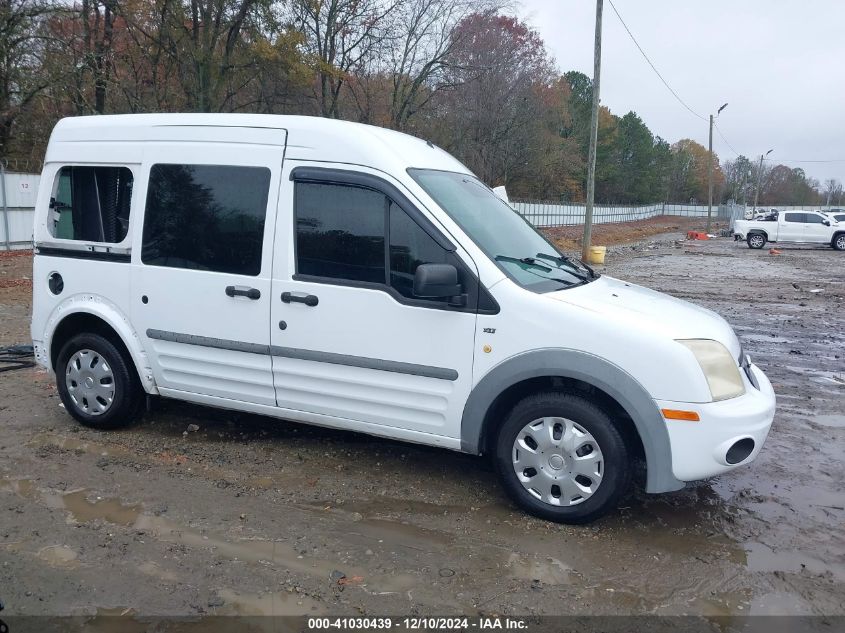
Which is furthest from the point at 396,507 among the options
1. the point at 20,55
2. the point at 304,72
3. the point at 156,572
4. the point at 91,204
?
the point at 304,72

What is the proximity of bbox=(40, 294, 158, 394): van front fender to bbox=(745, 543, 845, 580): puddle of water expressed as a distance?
4.11m

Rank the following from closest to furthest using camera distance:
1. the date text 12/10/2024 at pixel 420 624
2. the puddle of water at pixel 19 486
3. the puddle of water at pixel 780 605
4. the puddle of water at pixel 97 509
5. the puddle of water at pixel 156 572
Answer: the date text 12/10/2024 at pixel 420 624, the puddle of water at pixel 780 605, the puddle of water at pixel 156 572, the puddle of water at pixel 97 509, the puddle of water at pixel 19 486

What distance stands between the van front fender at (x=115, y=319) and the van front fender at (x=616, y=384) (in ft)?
8.93

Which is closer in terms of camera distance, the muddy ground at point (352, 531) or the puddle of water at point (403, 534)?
the muddy ground at point (352, 531)

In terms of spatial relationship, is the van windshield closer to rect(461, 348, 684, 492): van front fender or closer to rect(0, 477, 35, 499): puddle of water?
rect(461, 348, 684, 492): van front fender

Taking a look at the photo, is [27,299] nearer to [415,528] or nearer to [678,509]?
[415,528]

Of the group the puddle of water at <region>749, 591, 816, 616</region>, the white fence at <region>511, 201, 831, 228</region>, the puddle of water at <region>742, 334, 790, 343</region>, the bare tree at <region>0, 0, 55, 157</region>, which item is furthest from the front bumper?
the bare tree at <region>0, 0, 55, 157</region>

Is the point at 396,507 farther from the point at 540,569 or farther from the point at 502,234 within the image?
the point at 502,234

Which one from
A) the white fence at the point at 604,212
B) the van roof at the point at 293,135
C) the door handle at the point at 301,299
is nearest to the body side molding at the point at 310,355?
the door handle at the point at 301,299

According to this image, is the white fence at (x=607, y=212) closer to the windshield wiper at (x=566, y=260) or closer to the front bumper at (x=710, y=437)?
the windshield wiper at (x=566, y=260)

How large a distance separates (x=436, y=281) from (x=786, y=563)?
2403mm

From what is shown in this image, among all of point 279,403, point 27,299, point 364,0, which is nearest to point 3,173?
point 27,299

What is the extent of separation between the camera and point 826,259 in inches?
1111

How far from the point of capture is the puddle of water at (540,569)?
3.55 m
